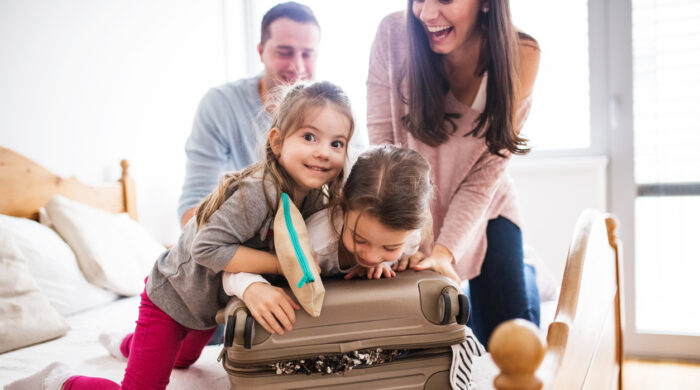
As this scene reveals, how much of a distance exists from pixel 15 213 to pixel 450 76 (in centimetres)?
156

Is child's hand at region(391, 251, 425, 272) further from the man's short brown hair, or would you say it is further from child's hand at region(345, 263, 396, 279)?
the man's short brown hair

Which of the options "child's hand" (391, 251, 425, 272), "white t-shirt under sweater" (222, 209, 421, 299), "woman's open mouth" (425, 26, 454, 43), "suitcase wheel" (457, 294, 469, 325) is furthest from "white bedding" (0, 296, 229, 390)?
"woman's open mouth" (425, 26, 454, 43)

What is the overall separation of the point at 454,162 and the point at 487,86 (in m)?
0.21

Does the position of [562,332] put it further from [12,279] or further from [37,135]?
[37,135]

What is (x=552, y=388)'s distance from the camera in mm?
638

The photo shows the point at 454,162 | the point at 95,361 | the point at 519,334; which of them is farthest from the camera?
the point at 454,162

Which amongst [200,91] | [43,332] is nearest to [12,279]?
[43,332]

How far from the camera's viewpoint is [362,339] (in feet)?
2.82

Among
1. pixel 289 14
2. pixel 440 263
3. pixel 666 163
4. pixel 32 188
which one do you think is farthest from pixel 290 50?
pixel 666 163

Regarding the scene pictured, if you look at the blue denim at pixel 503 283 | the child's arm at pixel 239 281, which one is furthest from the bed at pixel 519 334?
the child's arm at pixel 239 281

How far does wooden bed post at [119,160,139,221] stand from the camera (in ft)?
8.00

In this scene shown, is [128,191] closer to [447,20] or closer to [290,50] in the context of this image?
[290,50]

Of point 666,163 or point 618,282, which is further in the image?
point 666,163

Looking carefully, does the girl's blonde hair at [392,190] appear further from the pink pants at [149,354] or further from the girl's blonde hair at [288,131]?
the pink pants at [149,354]
